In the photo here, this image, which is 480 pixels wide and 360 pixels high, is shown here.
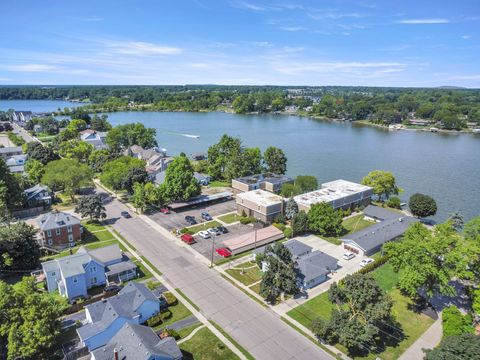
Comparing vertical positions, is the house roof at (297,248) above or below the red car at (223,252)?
above

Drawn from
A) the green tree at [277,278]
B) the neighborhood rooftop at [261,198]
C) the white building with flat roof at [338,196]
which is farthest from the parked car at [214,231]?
the green tree at [277,278]

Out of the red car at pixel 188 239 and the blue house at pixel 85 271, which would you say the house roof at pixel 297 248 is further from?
the blue house at pixel 85 271

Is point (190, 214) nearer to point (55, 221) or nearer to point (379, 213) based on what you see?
point (55, 221)

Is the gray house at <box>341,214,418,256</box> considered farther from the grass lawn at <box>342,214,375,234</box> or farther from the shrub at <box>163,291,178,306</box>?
the shrub at <box>163,291,178,306</box>

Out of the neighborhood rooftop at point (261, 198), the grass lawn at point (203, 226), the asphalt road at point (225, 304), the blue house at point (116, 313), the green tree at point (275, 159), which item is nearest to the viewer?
the blue house at point (116, 313)

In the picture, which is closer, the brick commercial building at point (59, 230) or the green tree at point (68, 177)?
the brick commercial building at point (59, 230)

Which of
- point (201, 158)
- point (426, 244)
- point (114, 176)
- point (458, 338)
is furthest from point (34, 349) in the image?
point (201, 158)

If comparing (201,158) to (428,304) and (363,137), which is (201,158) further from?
(363,137)
